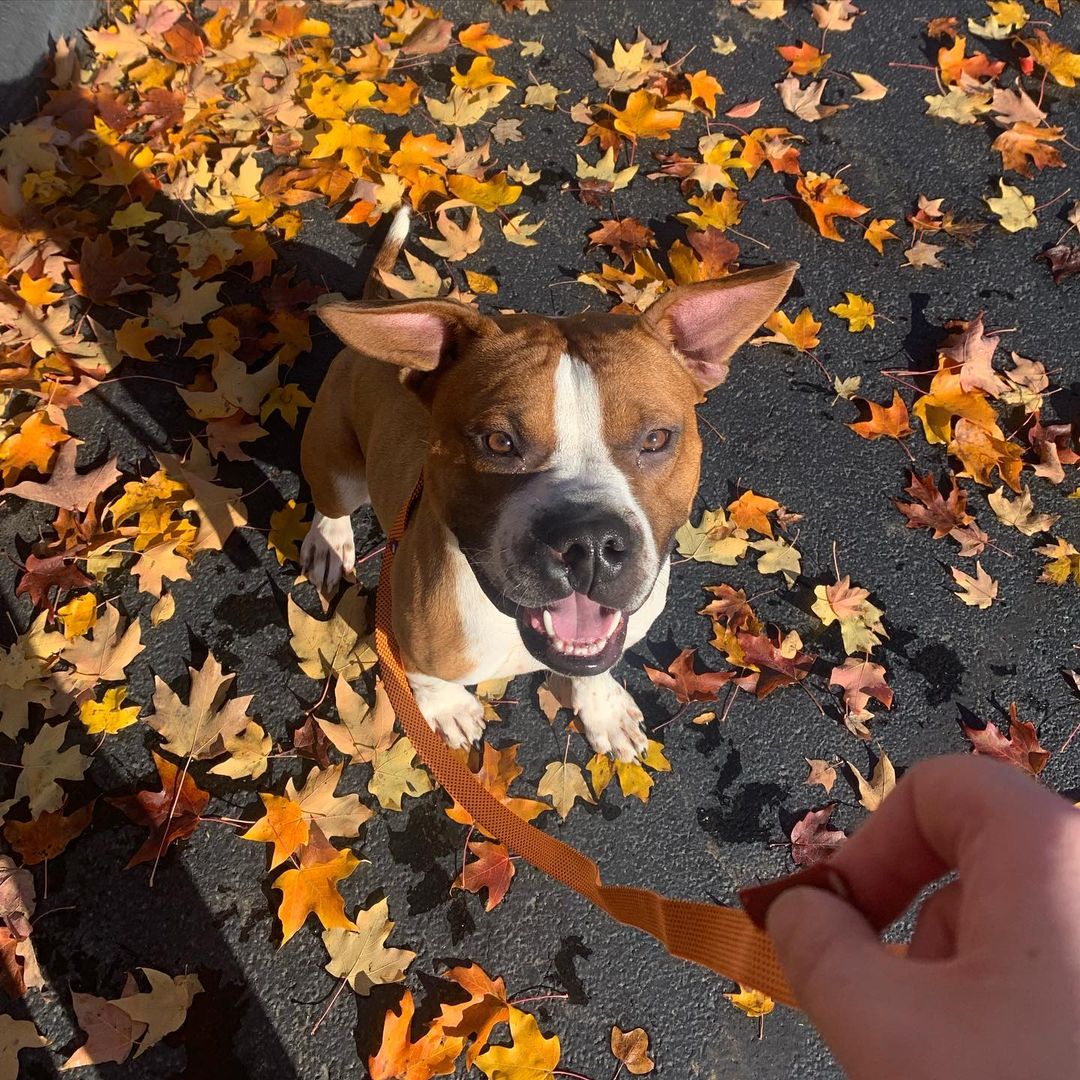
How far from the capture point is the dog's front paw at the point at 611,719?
3809 mm

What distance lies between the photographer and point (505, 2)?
19.2ft

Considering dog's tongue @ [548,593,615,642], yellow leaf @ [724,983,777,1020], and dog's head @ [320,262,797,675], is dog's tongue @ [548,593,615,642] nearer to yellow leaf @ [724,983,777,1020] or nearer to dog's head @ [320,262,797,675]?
dog's head @ [320,262,797,675]

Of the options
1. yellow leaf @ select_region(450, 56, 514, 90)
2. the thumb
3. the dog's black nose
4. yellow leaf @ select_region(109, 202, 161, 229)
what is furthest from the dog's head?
yellow leaf @ select_region(450, 56, 514, 90)

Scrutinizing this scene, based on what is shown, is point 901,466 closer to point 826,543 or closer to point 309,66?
point 826,543

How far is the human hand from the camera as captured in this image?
106cm

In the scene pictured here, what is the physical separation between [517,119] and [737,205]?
5.40ft

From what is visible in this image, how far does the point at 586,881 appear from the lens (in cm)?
290

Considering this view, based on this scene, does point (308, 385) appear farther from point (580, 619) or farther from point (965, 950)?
point (965, 950)

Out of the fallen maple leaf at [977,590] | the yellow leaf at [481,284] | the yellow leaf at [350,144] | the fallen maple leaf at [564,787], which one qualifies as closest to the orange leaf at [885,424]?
the fallen maple leaf at [977,590]

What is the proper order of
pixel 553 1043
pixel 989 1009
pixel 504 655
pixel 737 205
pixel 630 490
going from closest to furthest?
pixel 989 1009 → pixel 630 490 → pixel 504 655 → pixel 553 1043 → pixel 737 205

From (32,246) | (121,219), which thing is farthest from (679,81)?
(32,246)

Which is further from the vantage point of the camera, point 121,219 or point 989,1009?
point 121,219

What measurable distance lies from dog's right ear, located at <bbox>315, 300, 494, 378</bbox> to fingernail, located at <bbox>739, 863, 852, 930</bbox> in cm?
190

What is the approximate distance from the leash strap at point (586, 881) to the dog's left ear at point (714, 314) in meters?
1.13
